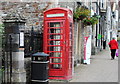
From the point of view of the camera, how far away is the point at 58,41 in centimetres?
973

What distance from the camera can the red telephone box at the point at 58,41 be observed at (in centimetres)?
954

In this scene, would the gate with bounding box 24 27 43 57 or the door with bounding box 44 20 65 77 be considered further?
the door with bounding box 44 20 65 77

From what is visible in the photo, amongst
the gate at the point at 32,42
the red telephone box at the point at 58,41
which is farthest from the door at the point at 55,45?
the gate at the point at 32,42

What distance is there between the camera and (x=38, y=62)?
8273 millimetres

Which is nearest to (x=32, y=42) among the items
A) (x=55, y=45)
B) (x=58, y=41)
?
(x=55, y=45)

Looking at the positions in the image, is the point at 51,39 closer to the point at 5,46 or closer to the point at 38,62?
the point at 38,62

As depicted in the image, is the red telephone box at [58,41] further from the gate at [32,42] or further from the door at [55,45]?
the gate at [32,42]

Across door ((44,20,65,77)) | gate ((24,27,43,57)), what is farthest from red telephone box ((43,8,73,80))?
gate ((24,27,43,57))

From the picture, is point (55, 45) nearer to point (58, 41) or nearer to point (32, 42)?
point (58, 41)

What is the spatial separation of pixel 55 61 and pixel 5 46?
8.11 ft

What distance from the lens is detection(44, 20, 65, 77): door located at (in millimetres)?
9586

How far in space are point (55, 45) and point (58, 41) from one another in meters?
0.19

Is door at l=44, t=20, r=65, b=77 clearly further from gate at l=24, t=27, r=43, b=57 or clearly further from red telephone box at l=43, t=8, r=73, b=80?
gate at l=24, t=27, r=43, b=57

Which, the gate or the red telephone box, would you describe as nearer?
the gate
